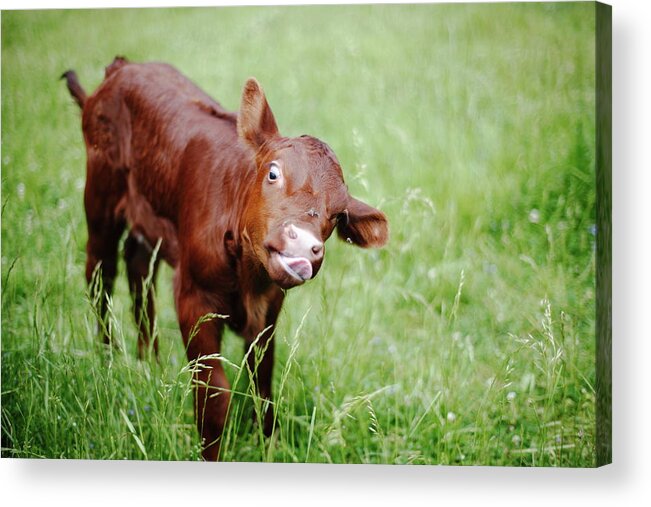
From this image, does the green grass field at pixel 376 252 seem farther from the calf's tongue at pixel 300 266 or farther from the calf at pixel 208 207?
the calf's tongue at pixel 300 266

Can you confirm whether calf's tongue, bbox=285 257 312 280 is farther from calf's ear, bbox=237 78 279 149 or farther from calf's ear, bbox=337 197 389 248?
calf's ear, bbox=237 78 279 149

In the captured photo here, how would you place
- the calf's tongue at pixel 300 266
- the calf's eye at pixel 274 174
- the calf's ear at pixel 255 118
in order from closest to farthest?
the calf's tongue at pixel 300 266 → the calf's eye at pixel 274 174 → the calf's ear at pixel 255 118

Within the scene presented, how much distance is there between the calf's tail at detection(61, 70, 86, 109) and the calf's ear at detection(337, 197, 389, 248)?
1.08m

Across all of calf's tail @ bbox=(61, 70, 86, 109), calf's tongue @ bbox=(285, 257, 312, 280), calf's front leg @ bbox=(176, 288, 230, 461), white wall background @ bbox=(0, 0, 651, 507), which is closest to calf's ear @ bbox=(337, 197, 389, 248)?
calf's tongue @ bbox=(285, 257, 312, 280)

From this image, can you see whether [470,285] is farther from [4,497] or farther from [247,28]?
[4,497]

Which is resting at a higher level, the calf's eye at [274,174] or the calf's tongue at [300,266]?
the calf's eye at [274,174]

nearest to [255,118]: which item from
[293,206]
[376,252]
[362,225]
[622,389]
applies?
[293,206]

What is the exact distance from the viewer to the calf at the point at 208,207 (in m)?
3.56

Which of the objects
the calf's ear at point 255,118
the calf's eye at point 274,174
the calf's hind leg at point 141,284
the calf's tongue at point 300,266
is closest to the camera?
the calf's tongue at point 300,266

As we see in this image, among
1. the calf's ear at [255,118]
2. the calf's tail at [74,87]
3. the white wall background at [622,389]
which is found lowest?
the white wall background at [622,389]

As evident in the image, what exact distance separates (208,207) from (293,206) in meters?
0.36

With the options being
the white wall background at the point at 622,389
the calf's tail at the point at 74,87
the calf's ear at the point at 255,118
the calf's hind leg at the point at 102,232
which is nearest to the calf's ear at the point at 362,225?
the calf's ear at the point at 255,118

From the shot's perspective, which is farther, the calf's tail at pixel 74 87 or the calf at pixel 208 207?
the calf's tail at pixel 74 87

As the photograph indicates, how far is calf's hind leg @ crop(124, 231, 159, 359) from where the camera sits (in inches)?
161
